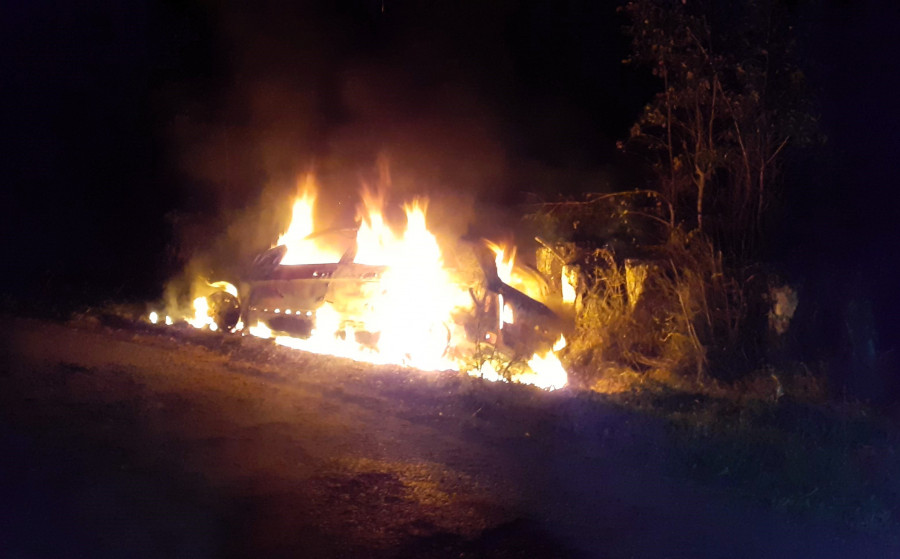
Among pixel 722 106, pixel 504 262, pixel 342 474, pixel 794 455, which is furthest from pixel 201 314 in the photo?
pixel 794 455

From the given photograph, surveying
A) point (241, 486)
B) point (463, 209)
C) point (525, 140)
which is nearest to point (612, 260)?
point (463, 209)

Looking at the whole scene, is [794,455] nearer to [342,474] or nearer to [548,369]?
[342,474]

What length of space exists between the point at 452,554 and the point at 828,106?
7.55 meters

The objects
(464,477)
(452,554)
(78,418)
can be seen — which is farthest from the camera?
(78,418)

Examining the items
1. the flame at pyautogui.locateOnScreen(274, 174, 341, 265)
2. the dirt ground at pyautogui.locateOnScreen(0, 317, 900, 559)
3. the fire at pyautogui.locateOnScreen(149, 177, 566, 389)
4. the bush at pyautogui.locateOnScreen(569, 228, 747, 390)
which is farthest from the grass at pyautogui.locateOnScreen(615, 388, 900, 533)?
the flame at pyautogui.locateOnScreen(274, 174, 341, 265)

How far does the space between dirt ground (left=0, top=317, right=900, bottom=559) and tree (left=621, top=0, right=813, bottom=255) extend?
3.69m

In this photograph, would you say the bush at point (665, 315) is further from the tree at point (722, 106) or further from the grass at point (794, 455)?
the grass at point (794, 455)

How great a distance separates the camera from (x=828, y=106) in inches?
385

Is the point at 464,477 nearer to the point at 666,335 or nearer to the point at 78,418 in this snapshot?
the point at 78,418

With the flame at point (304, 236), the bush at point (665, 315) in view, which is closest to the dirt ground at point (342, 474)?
the bush at point (665, 315)

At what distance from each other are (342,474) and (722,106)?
6.77m

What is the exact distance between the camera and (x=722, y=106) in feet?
33.0

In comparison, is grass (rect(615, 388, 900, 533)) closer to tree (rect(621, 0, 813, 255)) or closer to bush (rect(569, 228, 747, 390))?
bush (rect(569, 228, 747, 390))

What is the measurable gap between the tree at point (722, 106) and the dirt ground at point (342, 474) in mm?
3689
